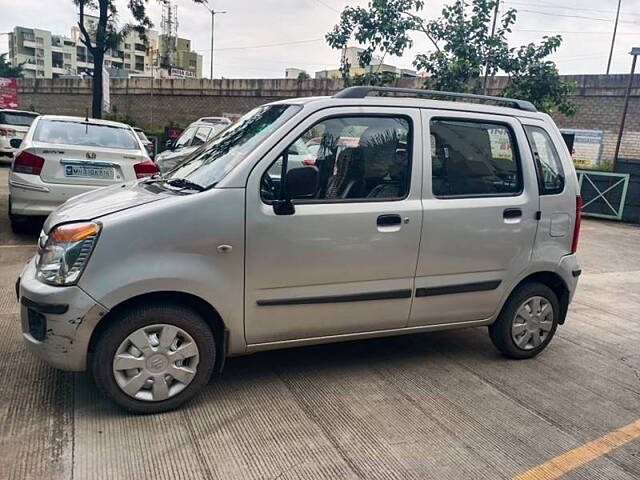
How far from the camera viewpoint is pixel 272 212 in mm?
3148

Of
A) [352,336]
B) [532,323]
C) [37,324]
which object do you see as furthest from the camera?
[532,323]

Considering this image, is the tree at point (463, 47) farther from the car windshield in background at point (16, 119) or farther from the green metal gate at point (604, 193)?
the car windshield in background at point (16, 119)

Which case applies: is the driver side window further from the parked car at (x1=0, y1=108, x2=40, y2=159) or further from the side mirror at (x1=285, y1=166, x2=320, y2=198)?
the parked car at (x1=0, y1=108, x2=40, y2=159)

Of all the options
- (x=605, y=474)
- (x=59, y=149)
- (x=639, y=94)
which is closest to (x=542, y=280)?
(x=605, y=474)

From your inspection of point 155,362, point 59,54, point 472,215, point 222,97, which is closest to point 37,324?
point 155,362

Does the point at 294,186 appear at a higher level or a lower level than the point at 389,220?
higher

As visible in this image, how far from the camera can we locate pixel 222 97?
26375 mm

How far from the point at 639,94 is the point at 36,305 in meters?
17.2

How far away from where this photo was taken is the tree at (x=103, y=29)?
17.2 meters

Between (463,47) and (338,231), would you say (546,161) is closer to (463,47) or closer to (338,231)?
(338,231)

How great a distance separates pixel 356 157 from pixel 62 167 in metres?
4.28

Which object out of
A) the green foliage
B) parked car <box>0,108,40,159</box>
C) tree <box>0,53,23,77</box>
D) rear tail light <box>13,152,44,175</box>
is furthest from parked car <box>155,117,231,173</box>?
tree <box>0,53,23,77</box>

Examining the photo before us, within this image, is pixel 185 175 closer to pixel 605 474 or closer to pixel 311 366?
pixel 311 366

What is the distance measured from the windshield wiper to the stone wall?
13216 mm
